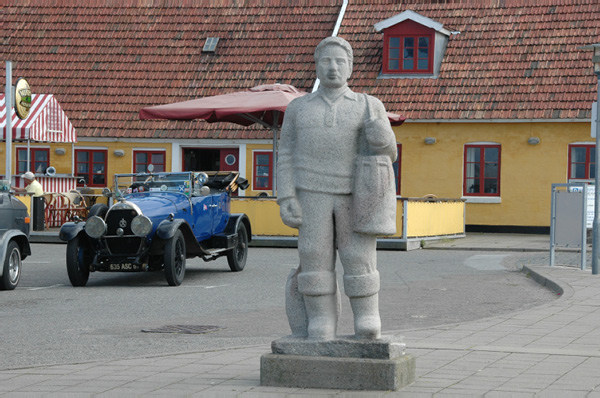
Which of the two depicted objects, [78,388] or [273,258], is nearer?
[78,388]

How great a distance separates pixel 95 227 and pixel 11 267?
1249mm

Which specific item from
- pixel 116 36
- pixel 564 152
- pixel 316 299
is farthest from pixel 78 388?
pixel 116 36

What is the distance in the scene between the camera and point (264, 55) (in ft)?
105

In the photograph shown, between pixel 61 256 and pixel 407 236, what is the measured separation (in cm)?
708

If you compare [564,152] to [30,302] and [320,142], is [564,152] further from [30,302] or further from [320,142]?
[320,142]

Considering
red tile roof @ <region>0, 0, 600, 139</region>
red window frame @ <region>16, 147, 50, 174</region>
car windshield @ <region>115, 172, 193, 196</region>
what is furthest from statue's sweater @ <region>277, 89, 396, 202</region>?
red window frame @ <region>16, 147, 50, 174</region>

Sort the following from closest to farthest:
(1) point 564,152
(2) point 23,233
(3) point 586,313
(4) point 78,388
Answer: (4) point 78,388
(3) point 586,313
(2) point 23,233
(1) point 564,152

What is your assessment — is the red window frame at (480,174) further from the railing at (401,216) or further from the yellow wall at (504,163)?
the railing at (401,216)

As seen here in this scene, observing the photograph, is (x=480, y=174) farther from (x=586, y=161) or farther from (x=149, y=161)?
(x=149, y=161)

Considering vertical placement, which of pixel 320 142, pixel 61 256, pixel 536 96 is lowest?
pixel 61 256

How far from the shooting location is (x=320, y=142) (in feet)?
24.8

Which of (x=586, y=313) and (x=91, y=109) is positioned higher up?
(x=91, y=109)

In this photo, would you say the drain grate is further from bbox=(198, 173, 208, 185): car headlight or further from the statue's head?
bbox=(198, 173, 208, 185): car headlight

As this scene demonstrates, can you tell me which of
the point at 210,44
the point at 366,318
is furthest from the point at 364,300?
the point at 210,44
